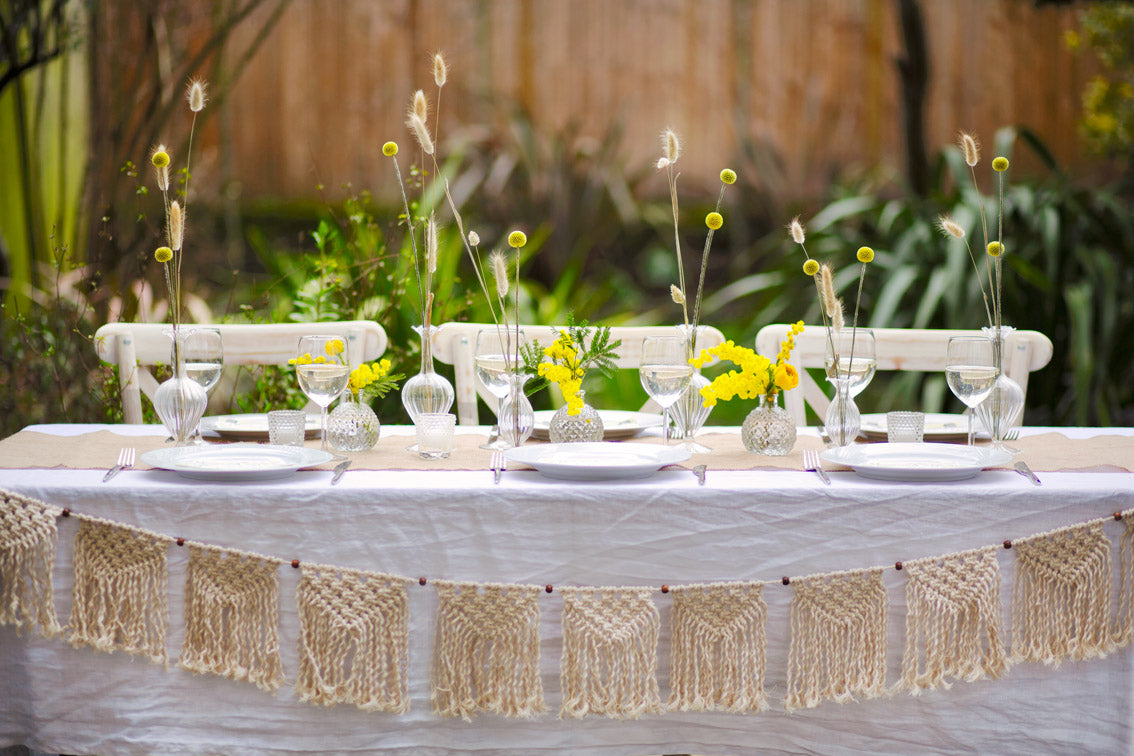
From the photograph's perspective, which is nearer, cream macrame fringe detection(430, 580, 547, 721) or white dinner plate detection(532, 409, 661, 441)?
cream macrame fringe detection(430, 580, 547, 721)

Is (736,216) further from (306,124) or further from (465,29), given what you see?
(306,124)

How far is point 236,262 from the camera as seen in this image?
4148 millimetres

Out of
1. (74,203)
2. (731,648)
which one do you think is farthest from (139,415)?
(74,203)

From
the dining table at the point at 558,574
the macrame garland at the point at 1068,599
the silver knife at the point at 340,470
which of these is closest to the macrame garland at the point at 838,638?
the dining table at the point at 558,574

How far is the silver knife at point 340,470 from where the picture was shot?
1315mm

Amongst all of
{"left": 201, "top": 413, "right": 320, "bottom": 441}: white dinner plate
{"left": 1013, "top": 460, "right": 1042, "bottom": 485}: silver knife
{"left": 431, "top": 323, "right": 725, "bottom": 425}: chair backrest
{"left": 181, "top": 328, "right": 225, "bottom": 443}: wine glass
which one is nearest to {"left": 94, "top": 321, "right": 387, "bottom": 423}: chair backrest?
{"left": 431, "top": 323, "right": 725, "bottom": 425}: chair backrest

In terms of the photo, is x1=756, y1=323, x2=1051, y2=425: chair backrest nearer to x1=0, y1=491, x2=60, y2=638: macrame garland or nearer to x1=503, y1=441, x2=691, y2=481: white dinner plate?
x1=503, y1=441, x2=691, y2=481: white dinner plate

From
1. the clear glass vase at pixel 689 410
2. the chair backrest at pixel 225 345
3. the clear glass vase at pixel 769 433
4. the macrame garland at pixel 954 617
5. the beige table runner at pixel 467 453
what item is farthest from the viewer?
the chair backrest at pixel 225 345

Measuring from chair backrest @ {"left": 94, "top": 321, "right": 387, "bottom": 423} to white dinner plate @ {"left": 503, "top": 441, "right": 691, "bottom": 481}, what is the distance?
0.68m

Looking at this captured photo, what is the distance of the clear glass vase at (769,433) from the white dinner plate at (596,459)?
0.12 metres

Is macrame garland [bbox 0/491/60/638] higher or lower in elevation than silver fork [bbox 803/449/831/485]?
lower

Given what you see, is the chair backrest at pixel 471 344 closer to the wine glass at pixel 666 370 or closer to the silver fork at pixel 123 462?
the wine glass at pixel 666 370

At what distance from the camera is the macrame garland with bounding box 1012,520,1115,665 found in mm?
1250

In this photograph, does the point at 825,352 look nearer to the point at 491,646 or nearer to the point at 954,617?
the point at 954,617
